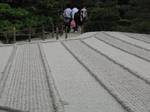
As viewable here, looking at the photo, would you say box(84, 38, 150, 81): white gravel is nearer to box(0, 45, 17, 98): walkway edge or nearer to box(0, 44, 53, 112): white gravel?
box(0, 44, 53, 112): white gravel

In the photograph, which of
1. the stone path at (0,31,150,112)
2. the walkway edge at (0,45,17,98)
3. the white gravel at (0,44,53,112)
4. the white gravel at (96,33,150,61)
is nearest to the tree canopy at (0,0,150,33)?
the white gravel at (96,33,150,61)

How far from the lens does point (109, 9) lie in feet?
73.7

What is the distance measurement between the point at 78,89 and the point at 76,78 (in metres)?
1.03

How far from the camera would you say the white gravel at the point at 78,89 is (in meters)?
6.61

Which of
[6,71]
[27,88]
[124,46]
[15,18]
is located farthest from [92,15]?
[27,88]

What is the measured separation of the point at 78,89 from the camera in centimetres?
773

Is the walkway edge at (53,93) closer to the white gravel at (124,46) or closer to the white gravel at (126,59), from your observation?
the white gravel at (126,59)

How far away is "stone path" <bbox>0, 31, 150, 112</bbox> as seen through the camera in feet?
22.2

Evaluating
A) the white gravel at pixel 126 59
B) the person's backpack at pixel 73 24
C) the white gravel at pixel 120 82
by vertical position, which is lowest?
the person's backpack at pixel 73 24

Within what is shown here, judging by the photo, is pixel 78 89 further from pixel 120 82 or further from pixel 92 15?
pixel 92 15

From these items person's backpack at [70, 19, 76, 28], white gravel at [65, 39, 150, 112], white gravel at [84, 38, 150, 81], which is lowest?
person's backpack at [70, 19, 76, 28]

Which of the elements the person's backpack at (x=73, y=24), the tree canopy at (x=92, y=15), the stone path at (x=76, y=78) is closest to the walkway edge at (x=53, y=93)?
the stone path at (x=76, y=78)

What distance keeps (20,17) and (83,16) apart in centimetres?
321

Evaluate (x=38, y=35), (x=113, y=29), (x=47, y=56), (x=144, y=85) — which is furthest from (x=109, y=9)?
(x=144, y=85)
